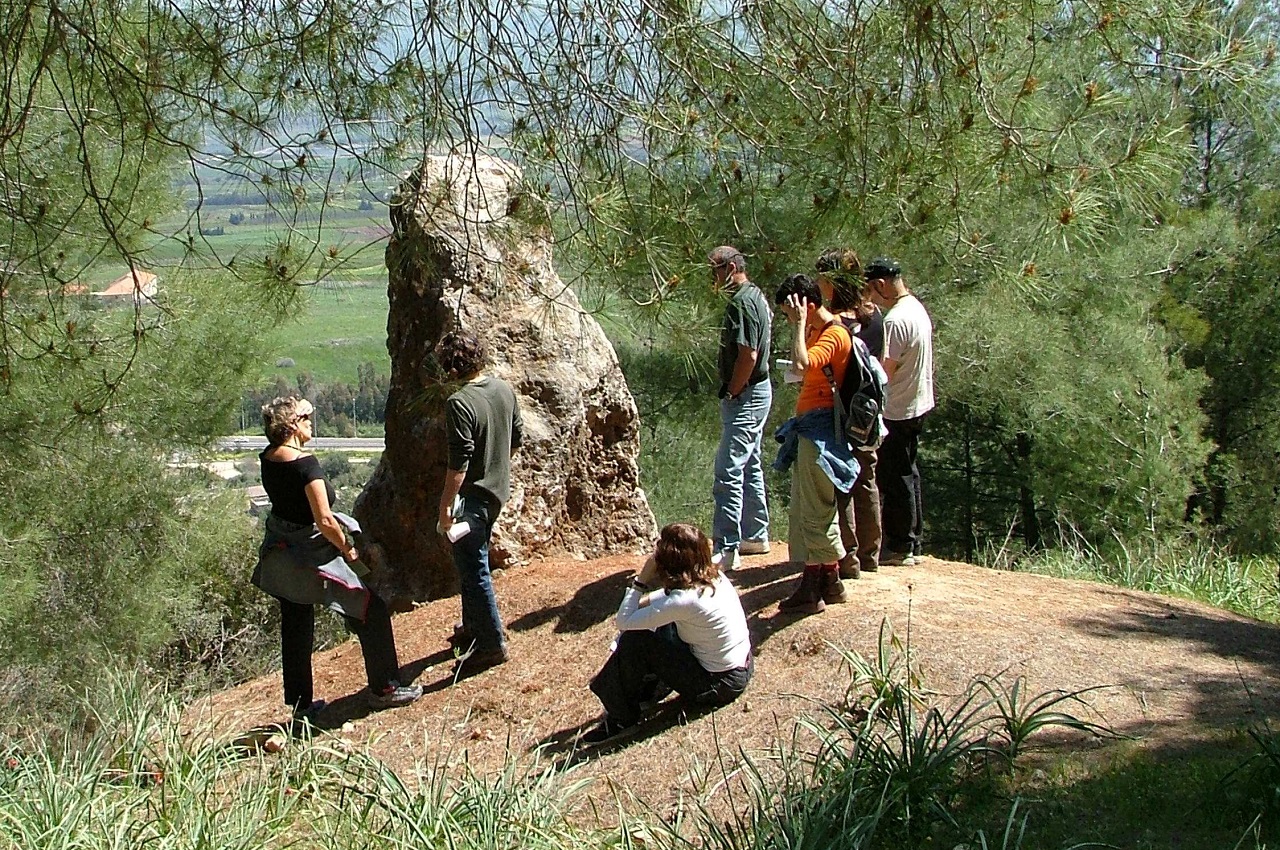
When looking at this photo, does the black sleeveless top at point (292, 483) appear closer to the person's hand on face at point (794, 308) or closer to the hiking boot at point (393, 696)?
the hiking boot at point (393, 696)

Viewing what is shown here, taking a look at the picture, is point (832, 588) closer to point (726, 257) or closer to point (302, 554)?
point (726, 257)

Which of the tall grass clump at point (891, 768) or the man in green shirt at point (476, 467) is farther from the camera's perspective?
the man in green shirt at point (476, 467)

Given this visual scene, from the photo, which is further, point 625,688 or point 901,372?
point 901,372

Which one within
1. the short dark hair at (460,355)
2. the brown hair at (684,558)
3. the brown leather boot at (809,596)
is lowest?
the brown leather boot at (809,596)

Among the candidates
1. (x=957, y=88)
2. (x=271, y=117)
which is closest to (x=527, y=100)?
(x=271, y=117)

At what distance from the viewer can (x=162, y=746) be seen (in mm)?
5395

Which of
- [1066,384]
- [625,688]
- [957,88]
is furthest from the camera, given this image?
[1066,384]

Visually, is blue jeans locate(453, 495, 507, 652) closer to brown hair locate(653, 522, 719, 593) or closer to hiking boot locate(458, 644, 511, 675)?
hiking boot locate(458, 644, 511, 675)

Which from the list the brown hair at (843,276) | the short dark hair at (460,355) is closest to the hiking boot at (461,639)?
the short dark hair at (460,355)

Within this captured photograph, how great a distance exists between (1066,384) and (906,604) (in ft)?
35.1

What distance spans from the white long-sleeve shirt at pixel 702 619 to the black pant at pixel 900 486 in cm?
157

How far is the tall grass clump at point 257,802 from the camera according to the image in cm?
412

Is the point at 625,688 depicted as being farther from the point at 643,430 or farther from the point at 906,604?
the point at 643,430

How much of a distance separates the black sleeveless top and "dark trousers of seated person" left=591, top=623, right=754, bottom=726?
4.49 ft
